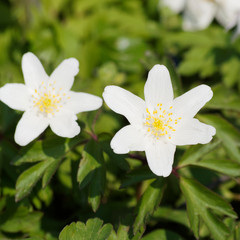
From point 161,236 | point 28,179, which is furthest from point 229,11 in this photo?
point 28,179

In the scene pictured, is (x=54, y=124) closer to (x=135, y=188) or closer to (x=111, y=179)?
(x=111, y=179)

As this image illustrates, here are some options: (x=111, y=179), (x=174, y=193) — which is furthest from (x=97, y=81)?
(x=174, y=193)

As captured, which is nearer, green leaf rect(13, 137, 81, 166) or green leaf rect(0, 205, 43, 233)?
green leaf rect(13, 137, 81, 166)

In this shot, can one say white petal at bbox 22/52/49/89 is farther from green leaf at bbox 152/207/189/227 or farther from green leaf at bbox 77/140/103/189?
green leaf at bbox 152/207/189/227

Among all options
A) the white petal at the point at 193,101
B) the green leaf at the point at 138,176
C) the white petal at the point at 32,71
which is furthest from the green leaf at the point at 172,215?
the white petal at the point at 32,71

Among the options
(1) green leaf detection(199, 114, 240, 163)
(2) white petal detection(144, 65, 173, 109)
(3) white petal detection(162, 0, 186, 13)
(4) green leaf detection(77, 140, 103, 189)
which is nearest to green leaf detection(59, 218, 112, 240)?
(4) green leaf detection(77, 140, 103, 189)

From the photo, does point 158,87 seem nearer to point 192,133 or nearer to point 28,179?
point 192,133
